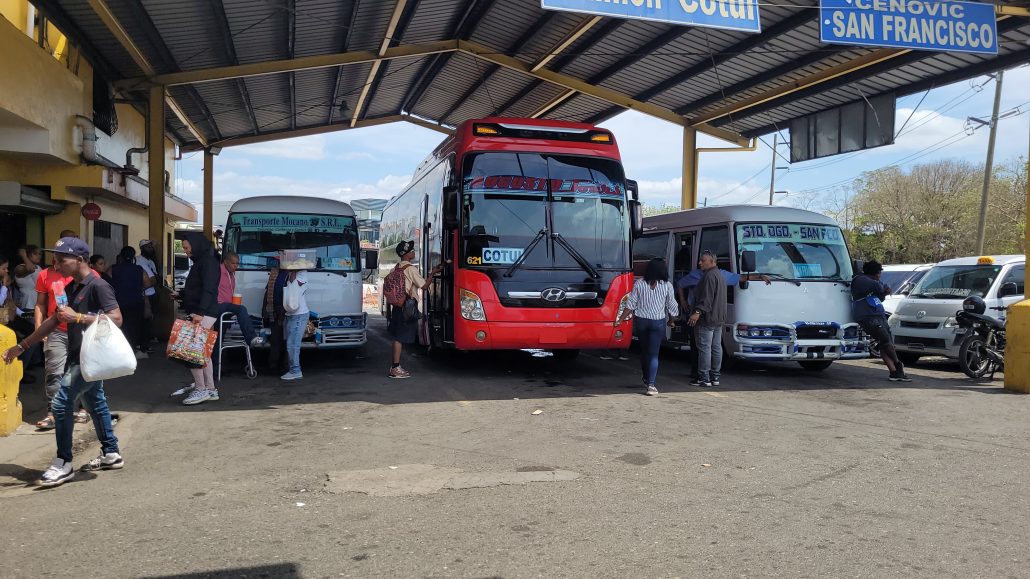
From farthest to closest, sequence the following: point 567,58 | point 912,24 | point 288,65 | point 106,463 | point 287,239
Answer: point 567,58
point 288,65
point 287,239
point 912,24
point 106,463

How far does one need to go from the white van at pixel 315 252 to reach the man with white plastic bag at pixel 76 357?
5.22 meters

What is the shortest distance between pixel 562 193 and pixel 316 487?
241 inches

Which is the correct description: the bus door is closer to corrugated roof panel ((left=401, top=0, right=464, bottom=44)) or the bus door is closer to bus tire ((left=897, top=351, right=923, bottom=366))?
bus tire ((left=897, top=351, right=923, bottom=366))

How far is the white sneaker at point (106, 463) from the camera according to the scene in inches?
232

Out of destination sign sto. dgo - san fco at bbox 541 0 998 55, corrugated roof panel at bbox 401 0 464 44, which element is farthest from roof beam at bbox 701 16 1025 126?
corrugated roof panel at bbox 401 0 464 44

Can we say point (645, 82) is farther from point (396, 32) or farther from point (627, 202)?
point (627, 202)

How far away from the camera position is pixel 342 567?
400 cm

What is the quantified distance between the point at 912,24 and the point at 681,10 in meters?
3.40

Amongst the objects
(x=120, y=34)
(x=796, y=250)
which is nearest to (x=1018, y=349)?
(x=796, y=250)

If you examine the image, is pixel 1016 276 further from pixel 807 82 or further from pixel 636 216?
pixel 636 216

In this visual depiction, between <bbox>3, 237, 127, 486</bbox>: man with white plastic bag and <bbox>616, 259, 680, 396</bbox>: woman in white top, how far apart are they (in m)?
6.02

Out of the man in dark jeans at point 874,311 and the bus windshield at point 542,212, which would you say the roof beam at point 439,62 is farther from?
the man in dark jeans at point 874,311

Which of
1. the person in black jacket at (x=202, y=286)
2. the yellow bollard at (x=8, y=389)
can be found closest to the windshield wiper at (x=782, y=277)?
the person in black jacket at (x=202, y=286)

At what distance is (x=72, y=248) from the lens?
568cm
